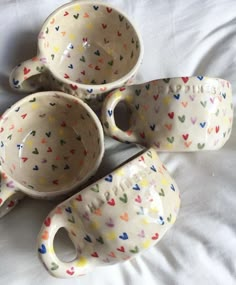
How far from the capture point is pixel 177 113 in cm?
51

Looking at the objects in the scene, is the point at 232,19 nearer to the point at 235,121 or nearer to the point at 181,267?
the point at 235,121

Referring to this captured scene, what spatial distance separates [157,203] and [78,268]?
0.32 feet

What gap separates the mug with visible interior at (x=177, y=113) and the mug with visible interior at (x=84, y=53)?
0.11 ft

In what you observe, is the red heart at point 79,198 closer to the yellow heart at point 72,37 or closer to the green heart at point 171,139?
the green heart at point 171,139

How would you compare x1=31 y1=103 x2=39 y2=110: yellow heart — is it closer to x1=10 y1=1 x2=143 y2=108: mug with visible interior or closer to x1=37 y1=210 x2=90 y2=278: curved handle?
x1=10 y1=1 x2=143 y2=108: mug with visible interior

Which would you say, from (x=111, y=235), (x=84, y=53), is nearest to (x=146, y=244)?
(x=111, y=235)

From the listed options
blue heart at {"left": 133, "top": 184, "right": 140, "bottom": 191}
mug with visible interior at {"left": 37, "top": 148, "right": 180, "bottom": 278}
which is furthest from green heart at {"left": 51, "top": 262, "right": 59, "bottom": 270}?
blue heart at {"left": 133, "top": 184, "right": 140, "bottom": 191}

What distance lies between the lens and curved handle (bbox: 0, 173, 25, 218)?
1.65 feet

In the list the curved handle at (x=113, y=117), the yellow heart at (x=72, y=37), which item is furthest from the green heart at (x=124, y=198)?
the yellow heart at (x=72, y=37)

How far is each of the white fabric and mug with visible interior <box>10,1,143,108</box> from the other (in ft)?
0.10

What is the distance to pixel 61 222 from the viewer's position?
0.48 metres

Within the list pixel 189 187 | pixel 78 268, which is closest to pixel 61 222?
pixel 78 268

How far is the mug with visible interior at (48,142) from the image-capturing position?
0.54 meters

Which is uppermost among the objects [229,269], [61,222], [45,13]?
[45,13]
